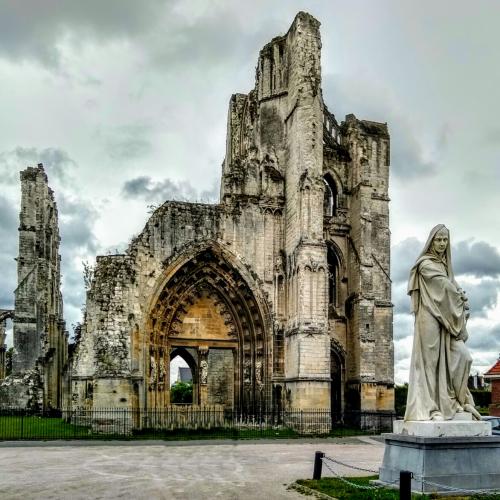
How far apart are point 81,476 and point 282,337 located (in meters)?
16.5

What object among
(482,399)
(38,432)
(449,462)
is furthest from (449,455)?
(482,399)

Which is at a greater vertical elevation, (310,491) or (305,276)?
(305,276)

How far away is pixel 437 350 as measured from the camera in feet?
30.9

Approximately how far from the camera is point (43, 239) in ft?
136

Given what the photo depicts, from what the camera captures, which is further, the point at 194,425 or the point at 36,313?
the point at 36,313

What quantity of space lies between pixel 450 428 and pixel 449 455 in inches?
13.1

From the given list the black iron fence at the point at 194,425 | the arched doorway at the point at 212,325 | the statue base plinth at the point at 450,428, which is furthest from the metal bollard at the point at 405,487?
the arched doorway at the point at 212,325

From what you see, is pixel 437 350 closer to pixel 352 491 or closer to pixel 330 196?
pixel 352 491

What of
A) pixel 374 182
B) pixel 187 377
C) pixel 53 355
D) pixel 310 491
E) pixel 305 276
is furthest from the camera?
pixel 187 377

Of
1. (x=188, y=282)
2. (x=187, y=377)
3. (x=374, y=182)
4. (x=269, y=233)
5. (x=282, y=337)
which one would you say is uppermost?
(x=374, y=182)

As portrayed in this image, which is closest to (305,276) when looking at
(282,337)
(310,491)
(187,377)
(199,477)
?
(282,337)

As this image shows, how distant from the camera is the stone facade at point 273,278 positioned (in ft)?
90.4

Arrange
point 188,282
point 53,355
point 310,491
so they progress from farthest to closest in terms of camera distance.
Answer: point 53,355
point 188,282
point 310,491

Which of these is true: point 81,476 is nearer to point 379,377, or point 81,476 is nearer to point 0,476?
point 0,476
